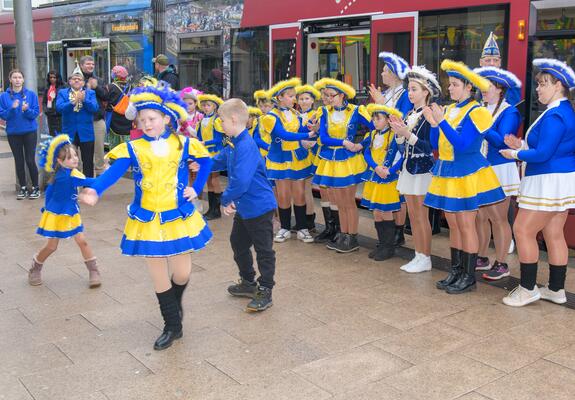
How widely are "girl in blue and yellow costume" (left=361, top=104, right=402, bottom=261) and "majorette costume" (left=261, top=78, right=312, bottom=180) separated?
32.9 inches

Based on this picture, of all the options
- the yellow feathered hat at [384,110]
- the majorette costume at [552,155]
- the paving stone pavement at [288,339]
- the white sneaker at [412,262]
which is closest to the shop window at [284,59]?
the yellow feathered hat at [384,110]

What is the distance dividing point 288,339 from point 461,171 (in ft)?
6.43

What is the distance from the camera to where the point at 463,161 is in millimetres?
5344

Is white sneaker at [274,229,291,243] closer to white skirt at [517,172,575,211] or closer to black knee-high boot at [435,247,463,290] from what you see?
black knee-high boot at [435,247,463,290]

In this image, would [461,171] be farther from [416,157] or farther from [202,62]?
[202,62]

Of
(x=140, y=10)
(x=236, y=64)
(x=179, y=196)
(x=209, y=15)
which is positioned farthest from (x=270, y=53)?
(x=179, y=196)

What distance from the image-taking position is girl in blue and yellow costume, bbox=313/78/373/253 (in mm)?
6594

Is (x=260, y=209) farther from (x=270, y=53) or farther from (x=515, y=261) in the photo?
(x=270, y=53)

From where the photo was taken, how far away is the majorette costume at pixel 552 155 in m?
4.88

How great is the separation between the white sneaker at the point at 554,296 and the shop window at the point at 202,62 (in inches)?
240

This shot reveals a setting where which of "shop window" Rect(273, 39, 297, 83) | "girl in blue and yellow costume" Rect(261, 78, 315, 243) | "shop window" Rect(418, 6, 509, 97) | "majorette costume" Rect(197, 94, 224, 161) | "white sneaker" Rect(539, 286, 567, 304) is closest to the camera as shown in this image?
"white sneaker" Rect(539, 286, 567, 304)

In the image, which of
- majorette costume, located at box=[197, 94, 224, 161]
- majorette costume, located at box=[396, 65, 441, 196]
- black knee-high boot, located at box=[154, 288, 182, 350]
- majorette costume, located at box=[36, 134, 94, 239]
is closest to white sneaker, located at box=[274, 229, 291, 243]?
majorette costume, located at box=[197, 94, 224, 161]

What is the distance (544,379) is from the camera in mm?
3957

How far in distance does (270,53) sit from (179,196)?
533cm
